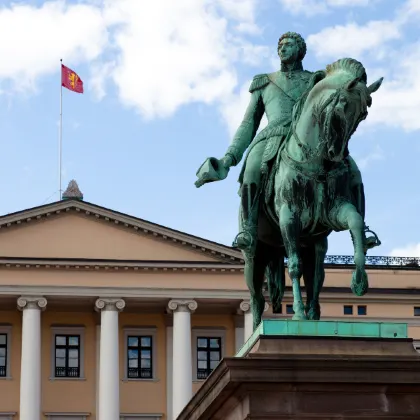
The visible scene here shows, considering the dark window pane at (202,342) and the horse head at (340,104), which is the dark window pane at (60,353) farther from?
the horse head at (340,104)

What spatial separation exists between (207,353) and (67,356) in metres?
5.76

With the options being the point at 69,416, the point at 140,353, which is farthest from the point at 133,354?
the point at 69,416

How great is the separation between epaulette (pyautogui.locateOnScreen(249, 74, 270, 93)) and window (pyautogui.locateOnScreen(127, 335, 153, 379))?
53.5m

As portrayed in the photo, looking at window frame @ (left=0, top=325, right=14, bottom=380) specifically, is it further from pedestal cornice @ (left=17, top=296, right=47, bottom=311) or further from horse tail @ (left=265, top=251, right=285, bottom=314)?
horse tail @ (left=265, top=251, right=285, bottom=314)

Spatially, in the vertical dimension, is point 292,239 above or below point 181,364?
below

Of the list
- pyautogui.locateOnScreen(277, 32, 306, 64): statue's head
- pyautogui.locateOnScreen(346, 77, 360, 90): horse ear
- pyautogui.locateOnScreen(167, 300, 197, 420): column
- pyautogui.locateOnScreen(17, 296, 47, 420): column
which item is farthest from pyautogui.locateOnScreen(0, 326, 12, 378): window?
pyautogui.locateOnScreen(346, 77, 360, 90): horse ear

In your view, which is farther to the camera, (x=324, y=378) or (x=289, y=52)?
(x=289, y=52)

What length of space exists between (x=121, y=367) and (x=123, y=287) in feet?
11.2

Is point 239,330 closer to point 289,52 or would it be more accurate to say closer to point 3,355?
point 3,355

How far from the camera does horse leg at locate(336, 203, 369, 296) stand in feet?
49.5

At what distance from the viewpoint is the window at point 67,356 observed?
228ft

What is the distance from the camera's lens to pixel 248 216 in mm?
16109

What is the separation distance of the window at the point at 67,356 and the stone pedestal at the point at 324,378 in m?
55.7

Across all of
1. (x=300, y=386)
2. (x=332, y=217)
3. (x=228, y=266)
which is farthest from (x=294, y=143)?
(x=228, y=266)
